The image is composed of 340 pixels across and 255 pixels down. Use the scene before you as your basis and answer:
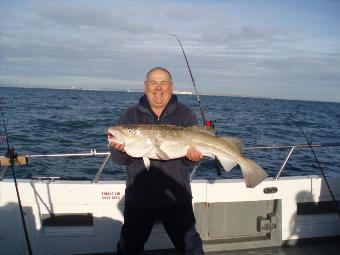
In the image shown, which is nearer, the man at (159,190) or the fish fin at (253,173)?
the man at (159,190)

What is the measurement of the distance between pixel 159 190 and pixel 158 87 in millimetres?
1209

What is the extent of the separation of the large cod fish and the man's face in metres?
0.33

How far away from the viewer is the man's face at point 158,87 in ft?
13.5

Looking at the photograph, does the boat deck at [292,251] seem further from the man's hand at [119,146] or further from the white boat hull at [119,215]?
the man's hand at [119,146]

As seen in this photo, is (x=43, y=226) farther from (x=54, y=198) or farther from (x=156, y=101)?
(x=156, y=101)

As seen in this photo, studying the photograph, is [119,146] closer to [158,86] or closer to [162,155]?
[162,155]

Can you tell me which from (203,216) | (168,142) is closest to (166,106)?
(168,142)

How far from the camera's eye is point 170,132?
4.14 meters

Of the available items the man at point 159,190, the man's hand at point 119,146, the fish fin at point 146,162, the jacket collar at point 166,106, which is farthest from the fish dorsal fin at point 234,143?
the man's hand at point 119,146

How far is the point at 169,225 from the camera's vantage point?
4121mm

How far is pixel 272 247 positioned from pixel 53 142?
13.4 meters

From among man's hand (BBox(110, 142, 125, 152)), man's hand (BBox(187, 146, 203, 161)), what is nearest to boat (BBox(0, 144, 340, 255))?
man's hand (BBox(110, 142, 125, 152))

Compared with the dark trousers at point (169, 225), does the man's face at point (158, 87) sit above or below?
above

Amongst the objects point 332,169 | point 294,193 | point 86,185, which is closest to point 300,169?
point 332,169
